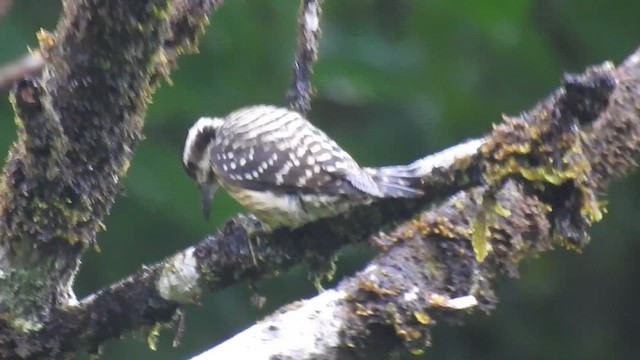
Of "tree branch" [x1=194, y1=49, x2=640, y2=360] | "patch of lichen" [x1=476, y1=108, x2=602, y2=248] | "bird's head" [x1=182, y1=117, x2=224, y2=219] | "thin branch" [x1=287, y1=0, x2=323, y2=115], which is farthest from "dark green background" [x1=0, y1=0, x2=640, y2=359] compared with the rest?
"patch of lichen" [x1=476, y1=108, x2=602, y2=248]

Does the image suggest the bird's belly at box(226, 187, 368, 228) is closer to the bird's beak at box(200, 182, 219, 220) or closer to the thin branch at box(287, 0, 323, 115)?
the thin branch at box(287, 0, 323, 115)

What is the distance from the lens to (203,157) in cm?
303

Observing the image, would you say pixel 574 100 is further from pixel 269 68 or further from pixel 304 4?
pixel 269 68

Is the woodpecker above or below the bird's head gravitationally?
below

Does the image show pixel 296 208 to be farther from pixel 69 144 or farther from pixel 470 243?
pixel 69 144

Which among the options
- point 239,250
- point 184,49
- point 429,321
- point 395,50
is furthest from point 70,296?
point 395,50

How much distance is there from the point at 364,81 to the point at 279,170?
617 millimetres

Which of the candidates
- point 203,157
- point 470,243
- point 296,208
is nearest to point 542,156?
point 470,243

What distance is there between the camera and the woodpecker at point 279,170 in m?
2.32

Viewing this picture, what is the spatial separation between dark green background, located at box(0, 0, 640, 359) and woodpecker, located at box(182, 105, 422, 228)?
0.14 meters

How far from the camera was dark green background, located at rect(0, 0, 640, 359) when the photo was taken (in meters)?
3.10

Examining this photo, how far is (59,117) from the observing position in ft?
6.13

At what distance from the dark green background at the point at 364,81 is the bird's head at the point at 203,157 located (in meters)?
0.13

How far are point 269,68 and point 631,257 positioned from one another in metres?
1.24
